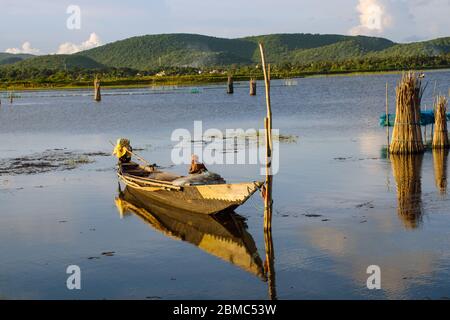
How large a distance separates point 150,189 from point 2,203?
566cm

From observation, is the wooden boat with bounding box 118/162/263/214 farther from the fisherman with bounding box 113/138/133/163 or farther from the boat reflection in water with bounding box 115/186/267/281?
the fisherman with bounding box 113/138/133/163

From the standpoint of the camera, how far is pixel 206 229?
19.8m

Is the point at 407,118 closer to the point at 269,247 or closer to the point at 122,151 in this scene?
the point at 122,151

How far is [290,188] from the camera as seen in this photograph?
24922 millimetres

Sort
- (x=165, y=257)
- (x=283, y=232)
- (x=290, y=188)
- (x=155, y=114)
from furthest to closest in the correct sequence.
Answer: (x=155, y=114)
(x=290, y=188)
(x=283, y=232)
(x=165, y=257)

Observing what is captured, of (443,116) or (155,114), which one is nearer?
(443,116)

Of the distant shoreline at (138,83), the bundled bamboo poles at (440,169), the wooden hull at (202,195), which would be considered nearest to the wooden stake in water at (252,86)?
the distant shoreline at (138,83)

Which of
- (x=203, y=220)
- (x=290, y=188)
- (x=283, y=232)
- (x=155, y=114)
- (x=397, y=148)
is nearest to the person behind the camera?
(x=283, y=232)

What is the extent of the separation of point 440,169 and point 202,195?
11707 mm

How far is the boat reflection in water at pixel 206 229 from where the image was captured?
55.4 feet

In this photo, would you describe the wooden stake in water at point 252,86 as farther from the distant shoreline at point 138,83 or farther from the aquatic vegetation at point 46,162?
the aquatic vegetation at point 46,162

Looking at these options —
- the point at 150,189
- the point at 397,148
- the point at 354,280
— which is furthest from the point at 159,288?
the point at 397,148

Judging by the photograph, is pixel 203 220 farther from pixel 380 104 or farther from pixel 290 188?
pixel 380 104

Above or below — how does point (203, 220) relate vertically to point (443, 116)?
below
